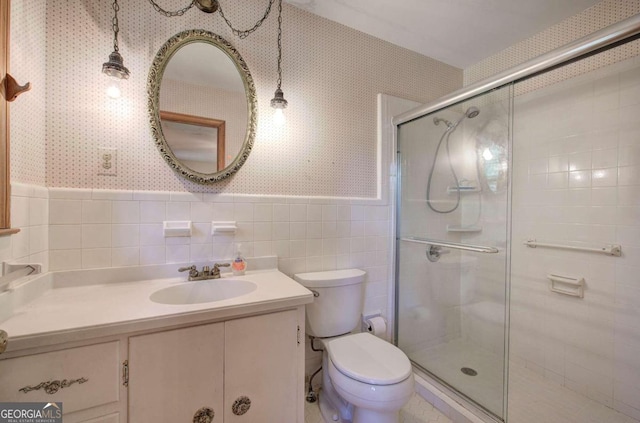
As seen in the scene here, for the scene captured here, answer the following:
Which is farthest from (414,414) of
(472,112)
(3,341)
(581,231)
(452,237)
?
(472,112)

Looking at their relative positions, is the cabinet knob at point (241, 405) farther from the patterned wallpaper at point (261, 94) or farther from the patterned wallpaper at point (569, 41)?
the patterned wallpaper at point (569, 41)

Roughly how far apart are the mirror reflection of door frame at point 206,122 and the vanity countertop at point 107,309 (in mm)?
675

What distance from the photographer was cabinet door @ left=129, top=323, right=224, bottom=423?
2.75ft

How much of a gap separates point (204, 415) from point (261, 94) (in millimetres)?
1532

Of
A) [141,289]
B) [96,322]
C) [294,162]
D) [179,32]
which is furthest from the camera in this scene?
[294,162]

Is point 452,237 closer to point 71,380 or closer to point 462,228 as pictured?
point 462,228

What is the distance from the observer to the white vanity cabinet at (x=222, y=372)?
851 mm

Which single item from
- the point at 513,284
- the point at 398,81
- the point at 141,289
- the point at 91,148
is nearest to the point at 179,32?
the point at 91,148

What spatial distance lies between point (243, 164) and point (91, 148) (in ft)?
2.17

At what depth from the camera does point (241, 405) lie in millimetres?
988

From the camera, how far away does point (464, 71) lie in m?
2.32

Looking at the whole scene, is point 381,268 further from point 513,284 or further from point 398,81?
point 398,81

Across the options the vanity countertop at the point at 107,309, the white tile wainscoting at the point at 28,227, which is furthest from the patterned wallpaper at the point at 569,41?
the white tile wainscoting at the point at 28,227

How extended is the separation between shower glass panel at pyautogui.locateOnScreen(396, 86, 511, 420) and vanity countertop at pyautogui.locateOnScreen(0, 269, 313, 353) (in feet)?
3.70
